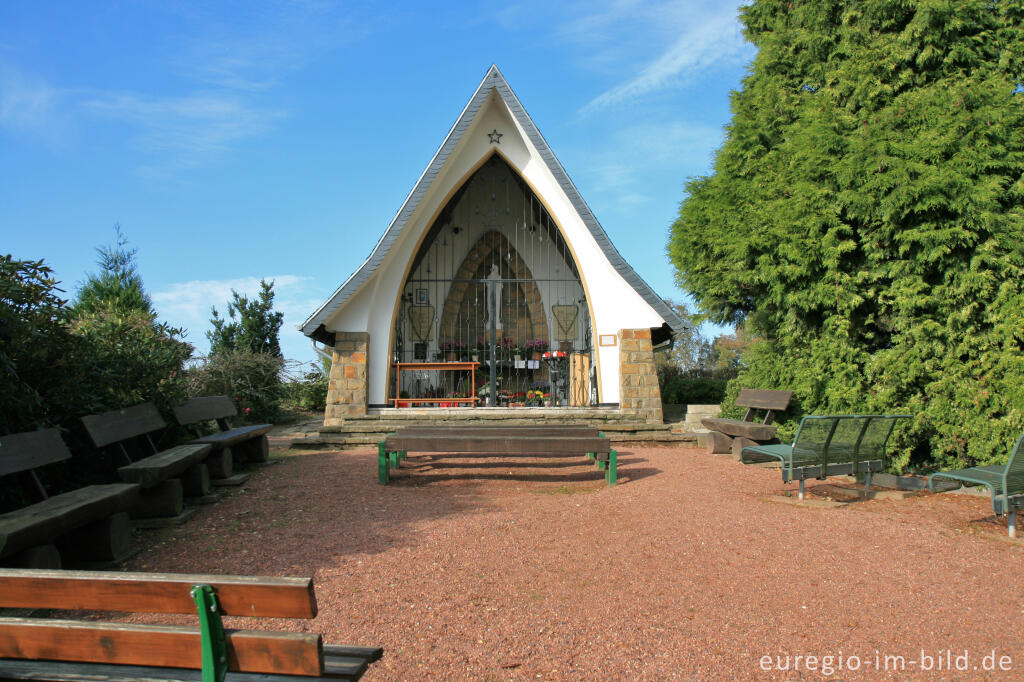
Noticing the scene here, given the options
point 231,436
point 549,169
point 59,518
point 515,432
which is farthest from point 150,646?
point 549,169

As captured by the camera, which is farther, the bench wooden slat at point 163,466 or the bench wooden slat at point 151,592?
the bench wooden slat at point 163,466

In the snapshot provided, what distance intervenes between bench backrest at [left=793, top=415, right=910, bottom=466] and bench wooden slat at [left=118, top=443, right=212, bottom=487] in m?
5.51

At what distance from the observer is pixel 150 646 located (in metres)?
2.13

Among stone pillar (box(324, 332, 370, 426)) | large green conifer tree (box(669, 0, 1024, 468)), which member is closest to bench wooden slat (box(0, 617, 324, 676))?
large green conifer tree (box(669, 0, 1024, 468))

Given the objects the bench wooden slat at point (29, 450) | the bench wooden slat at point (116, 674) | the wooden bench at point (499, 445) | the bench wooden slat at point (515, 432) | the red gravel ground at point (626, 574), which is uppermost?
the bench wooden slat at point (29, 450)

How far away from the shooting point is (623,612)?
3768mm

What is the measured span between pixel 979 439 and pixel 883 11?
558cm

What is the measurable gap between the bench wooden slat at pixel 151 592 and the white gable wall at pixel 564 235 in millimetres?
8999

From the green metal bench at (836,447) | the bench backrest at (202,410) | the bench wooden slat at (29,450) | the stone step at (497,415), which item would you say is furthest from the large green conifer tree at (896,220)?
the bench wooden slat at (29,450)

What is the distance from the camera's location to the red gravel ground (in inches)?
129

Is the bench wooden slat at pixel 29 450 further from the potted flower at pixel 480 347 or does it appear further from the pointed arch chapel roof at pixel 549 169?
the potted flower at pixel 480 347

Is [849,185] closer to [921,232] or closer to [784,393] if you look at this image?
[921,232]

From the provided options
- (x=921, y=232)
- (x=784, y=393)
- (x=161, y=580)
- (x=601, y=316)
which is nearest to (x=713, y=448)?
(x=784, y=393)

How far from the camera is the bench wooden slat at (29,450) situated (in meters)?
4.45
